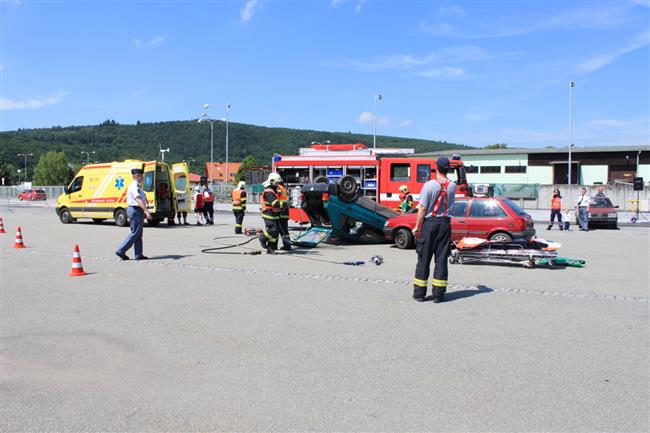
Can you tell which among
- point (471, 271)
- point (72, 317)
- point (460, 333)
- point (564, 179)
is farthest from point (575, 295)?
point (564, 179)

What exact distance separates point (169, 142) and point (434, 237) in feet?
485

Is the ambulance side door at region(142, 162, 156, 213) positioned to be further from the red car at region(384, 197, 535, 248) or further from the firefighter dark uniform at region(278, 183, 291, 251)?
the red car at region(384, 197, 535, 248)

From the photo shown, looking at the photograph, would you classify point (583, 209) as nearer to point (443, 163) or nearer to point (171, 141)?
point (443, 163)

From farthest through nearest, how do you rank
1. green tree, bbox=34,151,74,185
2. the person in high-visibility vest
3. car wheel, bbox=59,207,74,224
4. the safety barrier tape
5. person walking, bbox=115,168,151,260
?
green tree, bbox=34,151,74,185 → car wheel, bbox=59,207,74,224 → the person in high-visibility vest → person walking, bbox=115,168,151,260 → the safety barrier tape

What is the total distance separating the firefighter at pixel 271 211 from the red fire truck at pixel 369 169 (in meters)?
6.85

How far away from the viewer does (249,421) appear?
143 inches

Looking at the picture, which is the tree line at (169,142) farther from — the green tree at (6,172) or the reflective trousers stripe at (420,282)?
the reflective trousers stripe at (420,282)

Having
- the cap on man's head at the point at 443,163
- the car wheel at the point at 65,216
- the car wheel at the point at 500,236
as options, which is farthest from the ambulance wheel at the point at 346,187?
the car wheel at the point at 65,216

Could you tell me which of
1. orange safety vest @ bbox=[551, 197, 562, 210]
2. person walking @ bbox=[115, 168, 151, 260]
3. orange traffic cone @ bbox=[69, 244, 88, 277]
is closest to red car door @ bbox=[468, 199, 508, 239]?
person walking @ bbox=[115, 168, 151, 260]

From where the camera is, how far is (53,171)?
113000 mm

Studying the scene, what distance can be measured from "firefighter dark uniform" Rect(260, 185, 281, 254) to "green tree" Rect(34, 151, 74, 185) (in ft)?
368

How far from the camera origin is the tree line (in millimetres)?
136250

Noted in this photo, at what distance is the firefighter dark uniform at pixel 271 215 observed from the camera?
11914 millimetres

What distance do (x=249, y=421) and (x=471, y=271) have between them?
278 inches
